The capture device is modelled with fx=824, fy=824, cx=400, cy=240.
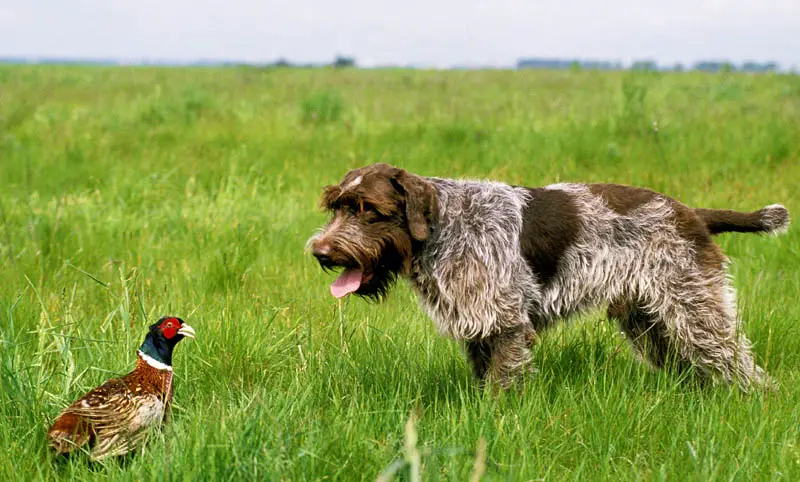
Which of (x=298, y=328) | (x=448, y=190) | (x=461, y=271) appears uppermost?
(x=448, y=190)

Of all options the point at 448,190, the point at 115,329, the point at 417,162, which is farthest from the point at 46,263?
the point at 417,162

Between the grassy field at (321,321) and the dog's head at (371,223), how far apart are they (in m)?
0.49

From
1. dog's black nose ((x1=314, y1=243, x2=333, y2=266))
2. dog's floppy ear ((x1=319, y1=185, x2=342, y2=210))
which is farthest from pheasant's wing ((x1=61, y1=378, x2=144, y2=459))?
dog's floppy ear ((x1=319, y1=185, x2=342, y2=210))

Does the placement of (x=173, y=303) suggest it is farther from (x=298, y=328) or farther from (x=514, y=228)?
(x=514, y=228)

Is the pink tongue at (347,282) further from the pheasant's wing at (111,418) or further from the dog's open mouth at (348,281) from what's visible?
the pheasant's wing at (111,418)

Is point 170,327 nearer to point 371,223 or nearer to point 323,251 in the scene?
point 323,251

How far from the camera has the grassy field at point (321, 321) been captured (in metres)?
3.44

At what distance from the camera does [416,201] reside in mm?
4258

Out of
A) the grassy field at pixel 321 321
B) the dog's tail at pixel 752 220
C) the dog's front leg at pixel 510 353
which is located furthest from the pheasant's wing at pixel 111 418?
the dog's tail at pixel 752 220

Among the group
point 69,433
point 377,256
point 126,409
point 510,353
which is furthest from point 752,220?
point 69,433

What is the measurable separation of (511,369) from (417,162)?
6.28 m

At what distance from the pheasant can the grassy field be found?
0.11 meters

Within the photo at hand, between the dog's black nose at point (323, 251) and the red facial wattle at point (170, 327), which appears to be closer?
the red facial wattle at point (170, 327)

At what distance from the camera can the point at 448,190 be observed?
4.61 m
